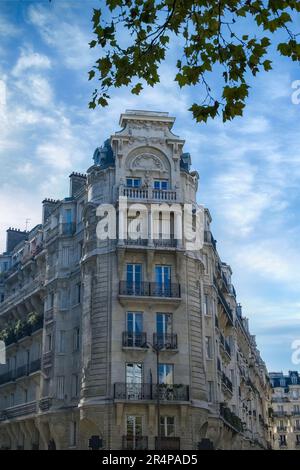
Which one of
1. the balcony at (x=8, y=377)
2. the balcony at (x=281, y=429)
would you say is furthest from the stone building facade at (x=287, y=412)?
the balcony at (x=8, y=377)

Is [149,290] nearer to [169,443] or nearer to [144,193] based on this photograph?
[144,193]

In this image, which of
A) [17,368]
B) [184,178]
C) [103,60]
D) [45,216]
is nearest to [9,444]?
[17,368]

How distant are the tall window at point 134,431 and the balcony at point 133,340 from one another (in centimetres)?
345

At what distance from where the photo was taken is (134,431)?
33.2 meters

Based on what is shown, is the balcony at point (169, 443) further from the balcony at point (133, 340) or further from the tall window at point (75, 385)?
the tall window at point (75, 385)

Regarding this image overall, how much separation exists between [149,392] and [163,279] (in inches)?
237

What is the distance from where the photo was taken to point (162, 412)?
33.6 metres

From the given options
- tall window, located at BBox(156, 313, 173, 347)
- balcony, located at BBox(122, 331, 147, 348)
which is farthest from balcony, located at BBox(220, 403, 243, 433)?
balcony, located at BBox(122, 331, 147, 348)

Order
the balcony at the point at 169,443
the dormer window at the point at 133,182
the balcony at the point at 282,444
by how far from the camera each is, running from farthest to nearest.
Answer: the balcony at the point at 282,444, the dormer window at the point at 133,182, the balcony at the point at 169,443

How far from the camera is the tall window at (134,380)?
110 feet

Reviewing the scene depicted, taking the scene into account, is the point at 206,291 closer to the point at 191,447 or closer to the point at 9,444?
the point at 191,447

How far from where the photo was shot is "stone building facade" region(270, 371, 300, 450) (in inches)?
4075

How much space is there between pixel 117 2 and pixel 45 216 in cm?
3796

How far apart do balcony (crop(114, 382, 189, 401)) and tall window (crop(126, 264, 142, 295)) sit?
15.5 ft
